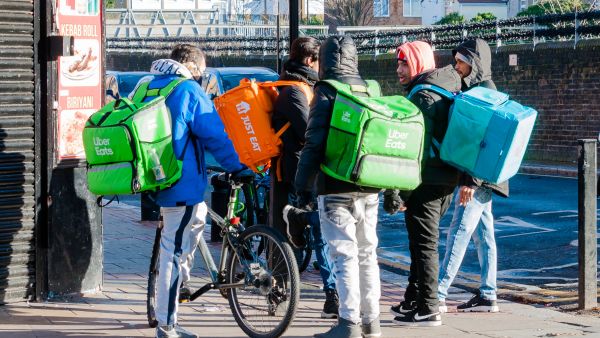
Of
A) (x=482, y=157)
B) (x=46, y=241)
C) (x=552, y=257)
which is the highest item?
(x=482, y=157)

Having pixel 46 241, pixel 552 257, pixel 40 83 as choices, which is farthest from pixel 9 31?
pixel 552 257

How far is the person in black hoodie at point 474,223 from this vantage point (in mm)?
7672

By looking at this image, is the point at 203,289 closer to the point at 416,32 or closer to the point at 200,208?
the point at 200,208

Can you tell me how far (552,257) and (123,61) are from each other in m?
37.6

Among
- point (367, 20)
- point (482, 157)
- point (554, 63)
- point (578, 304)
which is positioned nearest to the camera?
point (482, 157)

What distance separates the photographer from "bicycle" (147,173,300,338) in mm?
6469

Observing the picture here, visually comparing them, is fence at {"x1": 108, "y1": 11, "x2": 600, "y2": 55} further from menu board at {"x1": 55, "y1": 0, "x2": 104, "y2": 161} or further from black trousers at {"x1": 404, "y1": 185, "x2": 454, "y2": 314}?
black trousers at {"x1": 404, "y1": 185, "x2": 454, "y2": 314}

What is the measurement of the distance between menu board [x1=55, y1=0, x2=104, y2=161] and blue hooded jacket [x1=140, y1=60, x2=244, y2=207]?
53.3 inches

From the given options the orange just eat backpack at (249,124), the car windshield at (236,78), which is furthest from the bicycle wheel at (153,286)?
the car windshield at (236,78)

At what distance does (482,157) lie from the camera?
6.97 metres

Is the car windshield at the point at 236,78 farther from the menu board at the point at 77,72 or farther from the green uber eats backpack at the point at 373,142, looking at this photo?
the green uber eats backpack at the point at 373,142

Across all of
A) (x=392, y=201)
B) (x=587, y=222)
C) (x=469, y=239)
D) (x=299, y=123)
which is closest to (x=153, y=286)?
(x=299, y=123)

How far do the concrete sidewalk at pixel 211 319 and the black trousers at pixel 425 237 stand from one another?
214 millimetres

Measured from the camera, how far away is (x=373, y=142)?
20.3 feet
